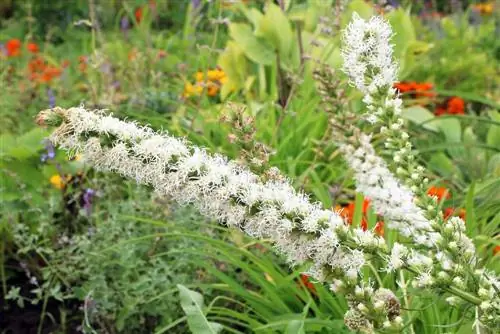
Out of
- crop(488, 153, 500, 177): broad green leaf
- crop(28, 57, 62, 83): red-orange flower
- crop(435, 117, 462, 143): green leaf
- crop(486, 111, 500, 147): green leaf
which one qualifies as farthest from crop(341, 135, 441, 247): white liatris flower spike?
crop(28, 57, 62, 83): red-orange flower

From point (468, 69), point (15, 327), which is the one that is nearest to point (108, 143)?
point (15, 327)

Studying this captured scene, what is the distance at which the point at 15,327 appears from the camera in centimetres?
281

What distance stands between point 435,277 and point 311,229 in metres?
0.23

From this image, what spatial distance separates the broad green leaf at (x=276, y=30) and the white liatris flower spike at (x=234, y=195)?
7.76 feet

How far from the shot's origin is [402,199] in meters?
1.47

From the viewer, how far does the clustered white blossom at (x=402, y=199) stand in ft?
4.66

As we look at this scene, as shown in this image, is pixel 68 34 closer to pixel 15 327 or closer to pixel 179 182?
pixel 15 327

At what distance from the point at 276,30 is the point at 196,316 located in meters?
1.97

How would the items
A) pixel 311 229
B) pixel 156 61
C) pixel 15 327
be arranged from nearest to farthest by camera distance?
pixel 311 229
pixel 15 327
pixel 156 61

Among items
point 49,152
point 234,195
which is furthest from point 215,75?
point 234,195

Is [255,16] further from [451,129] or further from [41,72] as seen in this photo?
[41,72]

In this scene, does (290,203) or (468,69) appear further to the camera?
(468,69)

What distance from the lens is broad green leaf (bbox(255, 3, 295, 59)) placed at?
3.74 meters

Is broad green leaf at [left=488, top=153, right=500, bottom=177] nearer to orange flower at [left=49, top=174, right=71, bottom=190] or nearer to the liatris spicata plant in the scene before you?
orange flower at [left=49, top=174, right=71, bottom=190]
